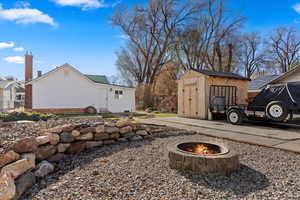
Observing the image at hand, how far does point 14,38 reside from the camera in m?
11.9

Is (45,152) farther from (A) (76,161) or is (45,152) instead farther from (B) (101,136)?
(B) (101,136)

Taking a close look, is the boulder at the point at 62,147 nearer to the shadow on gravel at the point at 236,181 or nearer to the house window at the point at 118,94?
the shadow on gravel at the point at 236,181

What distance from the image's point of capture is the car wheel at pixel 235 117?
282 inches

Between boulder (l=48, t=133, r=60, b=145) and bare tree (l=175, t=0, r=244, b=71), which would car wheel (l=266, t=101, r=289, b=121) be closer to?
boulder (l=48, t=133, r=60, b=145)

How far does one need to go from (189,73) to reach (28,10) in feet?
26.1

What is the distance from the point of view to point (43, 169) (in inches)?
109

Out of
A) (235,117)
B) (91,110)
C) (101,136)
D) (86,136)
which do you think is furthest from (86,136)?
(91,110)

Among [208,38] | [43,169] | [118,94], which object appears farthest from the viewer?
[208,38]

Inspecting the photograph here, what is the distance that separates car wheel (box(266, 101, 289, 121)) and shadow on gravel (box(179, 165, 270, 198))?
15.1ft

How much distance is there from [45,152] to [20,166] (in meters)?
0.70

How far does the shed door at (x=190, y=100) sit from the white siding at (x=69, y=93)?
761cm

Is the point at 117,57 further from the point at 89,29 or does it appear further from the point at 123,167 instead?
the point at 123,167

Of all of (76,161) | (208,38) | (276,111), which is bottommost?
(76,161)

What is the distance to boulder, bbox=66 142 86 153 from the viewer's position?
354 centimetres
